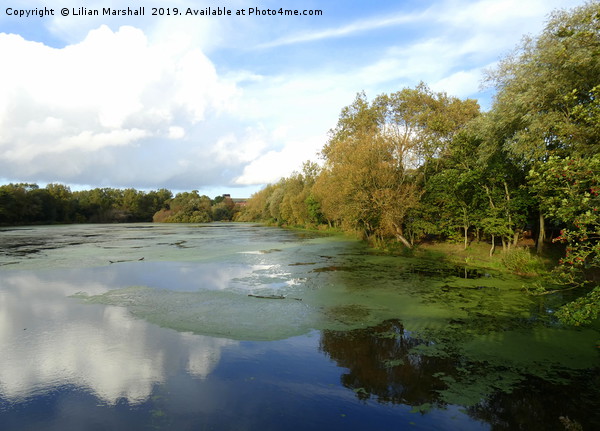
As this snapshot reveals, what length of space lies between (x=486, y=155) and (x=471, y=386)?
41.7ft

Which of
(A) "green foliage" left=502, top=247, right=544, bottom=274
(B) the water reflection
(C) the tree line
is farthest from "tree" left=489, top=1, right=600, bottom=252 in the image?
(B) the water reflection

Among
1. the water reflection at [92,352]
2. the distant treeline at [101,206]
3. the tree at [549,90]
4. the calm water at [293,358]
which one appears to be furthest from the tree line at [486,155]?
the distant treeline at [101,206]

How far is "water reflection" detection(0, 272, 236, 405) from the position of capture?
6.31 metres

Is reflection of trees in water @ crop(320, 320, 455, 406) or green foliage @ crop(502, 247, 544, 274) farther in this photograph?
green foliage @ crop(502, 247, 544, 274)

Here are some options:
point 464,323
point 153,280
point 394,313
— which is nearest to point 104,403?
point 394,313

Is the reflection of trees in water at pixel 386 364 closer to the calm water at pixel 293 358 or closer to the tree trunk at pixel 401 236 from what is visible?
the calm water at pixel 293 358

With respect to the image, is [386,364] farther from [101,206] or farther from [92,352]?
[101,206]

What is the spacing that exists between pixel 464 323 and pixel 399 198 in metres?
14.2

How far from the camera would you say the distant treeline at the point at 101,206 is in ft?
259

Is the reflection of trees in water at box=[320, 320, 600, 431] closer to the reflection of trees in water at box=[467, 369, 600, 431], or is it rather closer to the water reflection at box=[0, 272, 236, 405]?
the reflection of trees in water at box=[467, 369, 600, 431]

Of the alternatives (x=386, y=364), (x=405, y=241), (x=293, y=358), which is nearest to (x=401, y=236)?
(x=405, y=241)

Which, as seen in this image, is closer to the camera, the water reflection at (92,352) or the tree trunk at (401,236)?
the water reflection at (92,352)

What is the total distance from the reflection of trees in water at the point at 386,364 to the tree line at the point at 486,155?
2.52m

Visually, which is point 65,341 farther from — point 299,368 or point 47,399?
point 299,368
